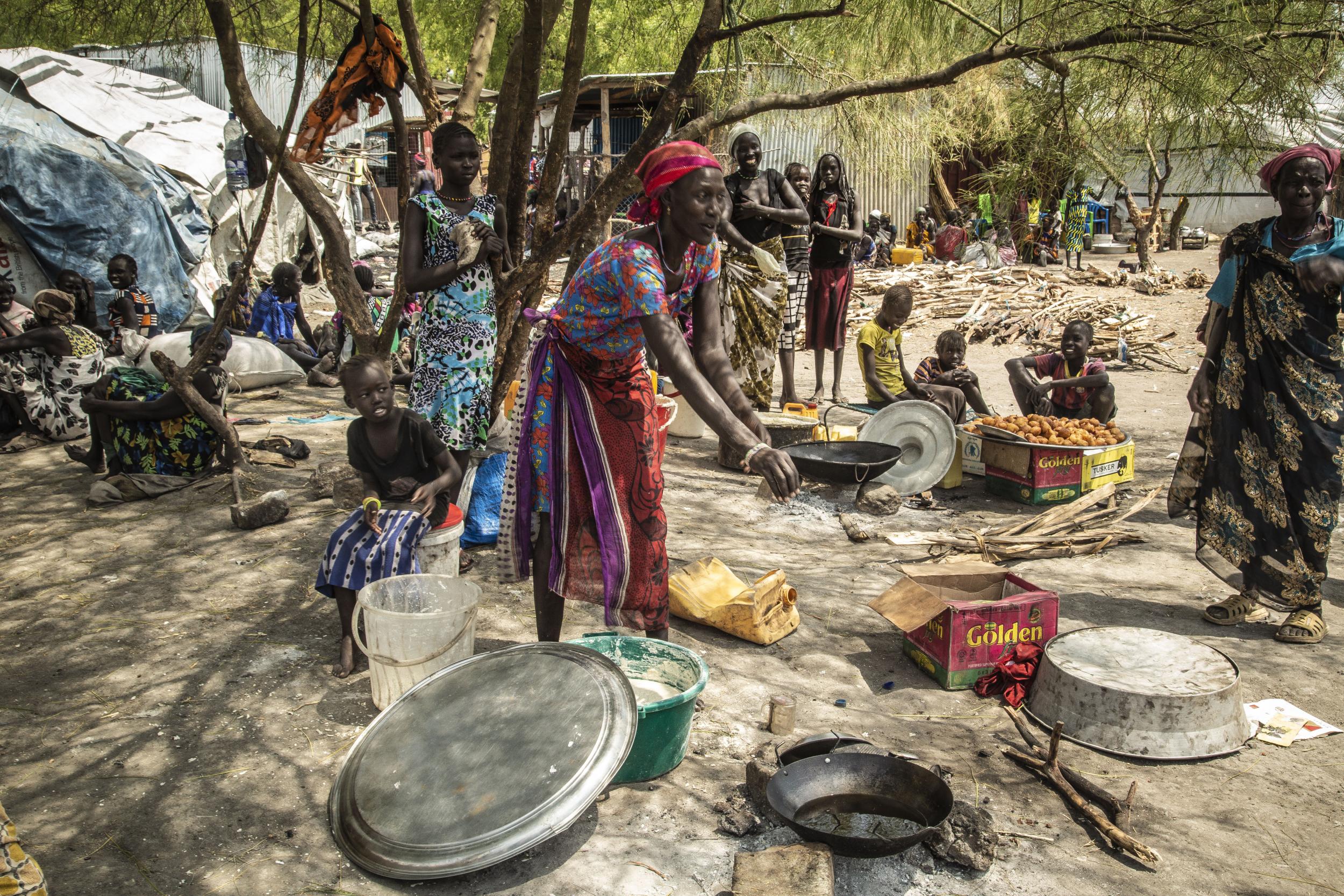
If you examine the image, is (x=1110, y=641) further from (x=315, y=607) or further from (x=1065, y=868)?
(x=315, y=607)

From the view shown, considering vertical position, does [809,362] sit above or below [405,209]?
below

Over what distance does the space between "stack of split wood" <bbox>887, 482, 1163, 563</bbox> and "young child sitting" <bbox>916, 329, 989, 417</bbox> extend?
123 cm

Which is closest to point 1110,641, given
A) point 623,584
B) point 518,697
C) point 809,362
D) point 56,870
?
point 623,584

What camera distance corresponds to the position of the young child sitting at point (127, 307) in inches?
304

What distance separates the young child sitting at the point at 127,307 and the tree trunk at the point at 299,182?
348cm

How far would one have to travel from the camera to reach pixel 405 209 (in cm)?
417

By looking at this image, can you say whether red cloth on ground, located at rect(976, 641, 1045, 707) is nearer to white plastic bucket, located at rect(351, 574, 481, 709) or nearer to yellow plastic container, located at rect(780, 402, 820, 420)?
white plastic bucket, located at rect(351, 574, 481, 709)

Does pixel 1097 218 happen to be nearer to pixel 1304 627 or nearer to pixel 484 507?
pixel 1304 627

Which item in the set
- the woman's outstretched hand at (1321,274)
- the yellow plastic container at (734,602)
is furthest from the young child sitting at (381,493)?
the woman's outstretched hand at (1321,274)

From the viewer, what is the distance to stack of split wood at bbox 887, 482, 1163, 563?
4758 millimetres

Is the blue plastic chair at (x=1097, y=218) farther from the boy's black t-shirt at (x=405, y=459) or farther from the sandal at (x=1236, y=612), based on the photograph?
the boy's black t-shirt at (x=405, y=459)

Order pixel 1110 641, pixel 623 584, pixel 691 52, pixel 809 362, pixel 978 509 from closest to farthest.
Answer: pixel 623 584, pixel 1110 641, pixel 691 52, pixel 978 509, pixel 809 362

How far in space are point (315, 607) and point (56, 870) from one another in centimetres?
167

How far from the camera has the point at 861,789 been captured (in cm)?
267
